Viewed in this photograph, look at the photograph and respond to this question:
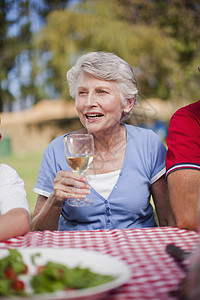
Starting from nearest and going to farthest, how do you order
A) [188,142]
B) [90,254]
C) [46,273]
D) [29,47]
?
[46,273], [90,254], [188,142], [29,47]

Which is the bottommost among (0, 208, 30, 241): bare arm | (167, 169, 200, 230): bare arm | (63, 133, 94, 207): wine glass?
(167, 169, 200, 230): bare arm

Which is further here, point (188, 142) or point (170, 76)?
point (170, 76)

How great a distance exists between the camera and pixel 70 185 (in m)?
1.83

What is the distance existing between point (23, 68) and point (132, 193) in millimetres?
25764

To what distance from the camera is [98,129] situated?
235 cm

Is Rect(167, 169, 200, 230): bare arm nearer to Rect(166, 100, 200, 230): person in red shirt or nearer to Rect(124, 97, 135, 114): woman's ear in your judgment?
Rect(166, 100, 200, 230): person in red shirt

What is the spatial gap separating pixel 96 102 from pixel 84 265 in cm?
141

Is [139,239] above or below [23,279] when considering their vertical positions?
below

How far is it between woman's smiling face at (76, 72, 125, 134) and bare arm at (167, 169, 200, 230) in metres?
0.57

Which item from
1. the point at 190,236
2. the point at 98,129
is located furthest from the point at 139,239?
the point at 98,129

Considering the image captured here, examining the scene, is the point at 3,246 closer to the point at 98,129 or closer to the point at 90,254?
the point at 90,254

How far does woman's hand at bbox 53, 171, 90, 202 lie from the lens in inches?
69.4

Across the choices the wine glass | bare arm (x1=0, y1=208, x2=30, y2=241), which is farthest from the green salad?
the wine glass

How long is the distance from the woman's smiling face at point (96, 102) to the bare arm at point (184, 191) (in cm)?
57
